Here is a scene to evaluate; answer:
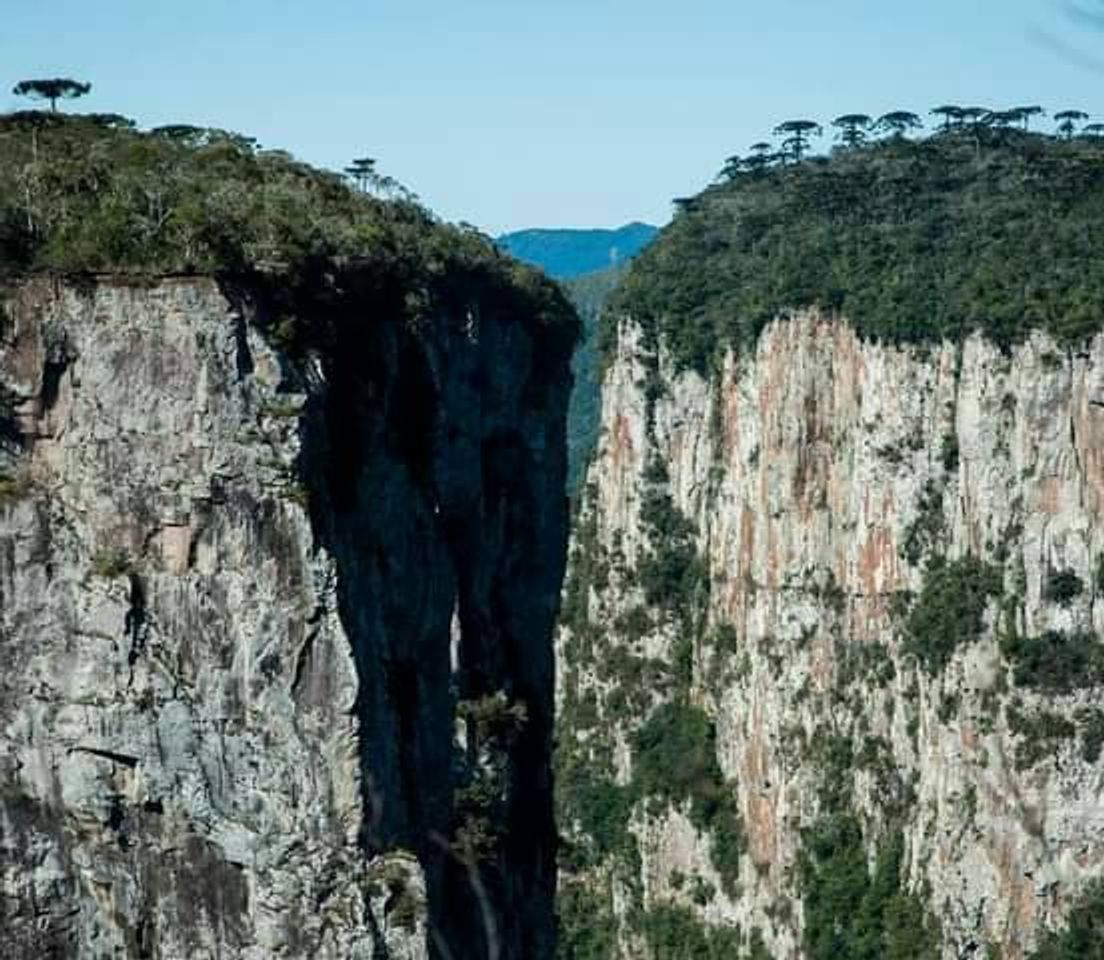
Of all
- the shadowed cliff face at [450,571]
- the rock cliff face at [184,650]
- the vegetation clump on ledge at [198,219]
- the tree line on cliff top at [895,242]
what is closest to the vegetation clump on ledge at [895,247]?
the tree line on cliff top at [895,242]

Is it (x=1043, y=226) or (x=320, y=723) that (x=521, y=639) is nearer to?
(x=320, y=723)

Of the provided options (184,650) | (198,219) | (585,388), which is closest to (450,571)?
(184,650)

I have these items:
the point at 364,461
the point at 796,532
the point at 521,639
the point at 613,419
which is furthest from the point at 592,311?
the point at 364,461

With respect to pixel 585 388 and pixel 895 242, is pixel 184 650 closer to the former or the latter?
pixel 895 242

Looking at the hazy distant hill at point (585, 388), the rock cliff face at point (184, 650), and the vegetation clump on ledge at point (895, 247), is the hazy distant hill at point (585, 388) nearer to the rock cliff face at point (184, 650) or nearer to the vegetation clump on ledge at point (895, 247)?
the vegetation clump on ledge at point (895, 247)

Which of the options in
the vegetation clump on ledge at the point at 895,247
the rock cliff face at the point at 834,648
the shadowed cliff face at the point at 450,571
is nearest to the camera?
the shadowed cliff face at the point at 450,571

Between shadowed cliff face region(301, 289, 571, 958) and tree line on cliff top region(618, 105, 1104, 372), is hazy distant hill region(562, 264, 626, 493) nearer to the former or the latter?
tree line on cliff top region(618, 105, 1104, 372)

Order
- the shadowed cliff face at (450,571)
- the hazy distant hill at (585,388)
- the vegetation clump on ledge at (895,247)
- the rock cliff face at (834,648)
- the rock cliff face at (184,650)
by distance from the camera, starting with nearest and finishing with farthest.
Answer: the rock cliff face at (184,650)
the shadowed cliff face at (450,571)
the rock cliff face at (834,648)
the vegetation clump on ledge at (895,247)
the hazy distant hill at (585,388)
